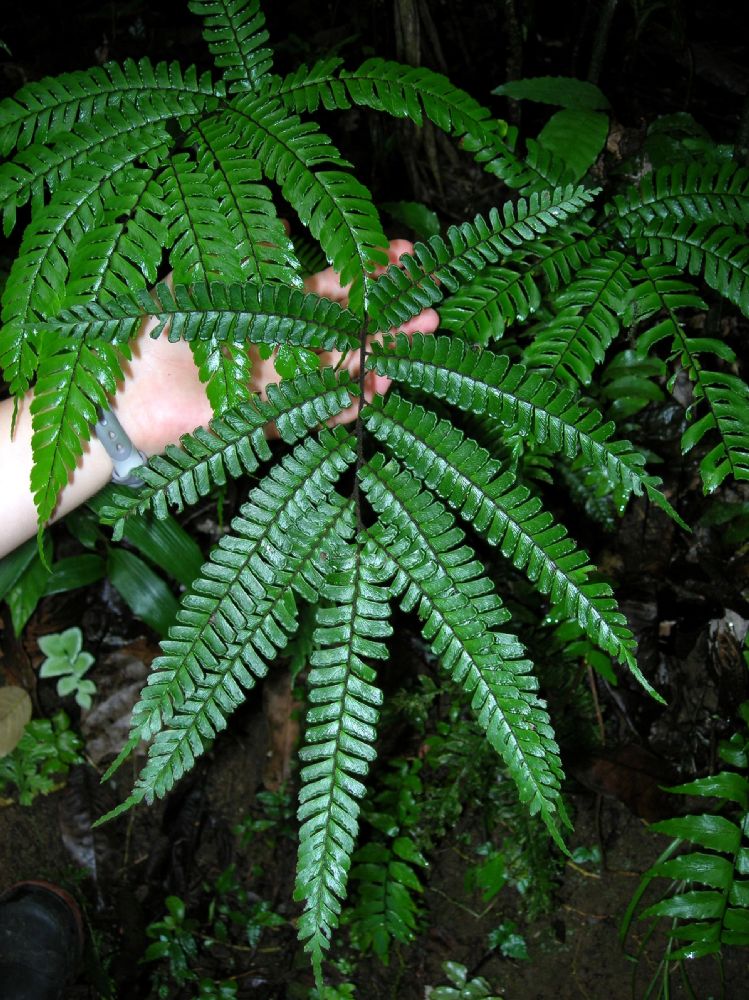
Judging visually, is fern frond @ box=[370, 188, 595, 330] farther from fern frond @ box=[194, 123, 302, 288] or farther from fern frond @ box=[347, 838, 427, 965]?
fern frond @ box=[347, 838, 427, 965]

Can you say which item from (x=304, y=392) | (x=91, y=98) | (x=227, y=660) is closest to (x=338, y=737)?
(x=227, y=660)

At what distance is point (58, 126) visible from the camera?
6.44 ft

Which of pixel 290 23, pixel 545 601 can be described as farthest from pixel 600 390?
pixel 290 23

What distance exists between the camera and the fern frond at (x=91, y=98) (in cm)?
196

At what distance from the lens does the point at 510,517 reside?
1643 millimetres

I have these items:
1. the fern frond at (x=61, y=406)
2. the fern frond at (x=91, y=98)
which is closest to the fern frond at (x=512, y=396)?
the fern frond at (x=61, y=406)

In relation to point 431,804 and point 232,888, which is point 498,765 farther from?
point 232,888

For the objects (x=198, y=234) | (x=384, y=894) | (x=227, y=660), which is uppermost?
(x=198, y=234)

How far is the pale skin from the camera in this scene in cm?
219

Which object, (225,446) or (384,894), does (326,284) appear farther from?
(384,894)

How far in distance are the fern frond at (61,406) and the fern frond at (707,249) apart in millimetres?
1563

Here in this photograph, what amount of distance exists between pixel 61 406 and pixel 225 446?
38 cm

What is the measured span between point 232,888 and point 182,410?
2557mm

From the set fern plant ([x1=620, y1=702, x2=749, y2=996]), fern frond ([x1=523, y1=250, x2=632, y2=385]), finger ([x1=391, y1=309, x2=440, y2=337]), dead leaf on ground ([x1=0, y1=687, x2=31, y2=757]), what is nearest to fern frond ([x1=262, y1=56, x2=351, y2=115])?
finger ([x1=391, y1=309, x2=440, y2=337])
